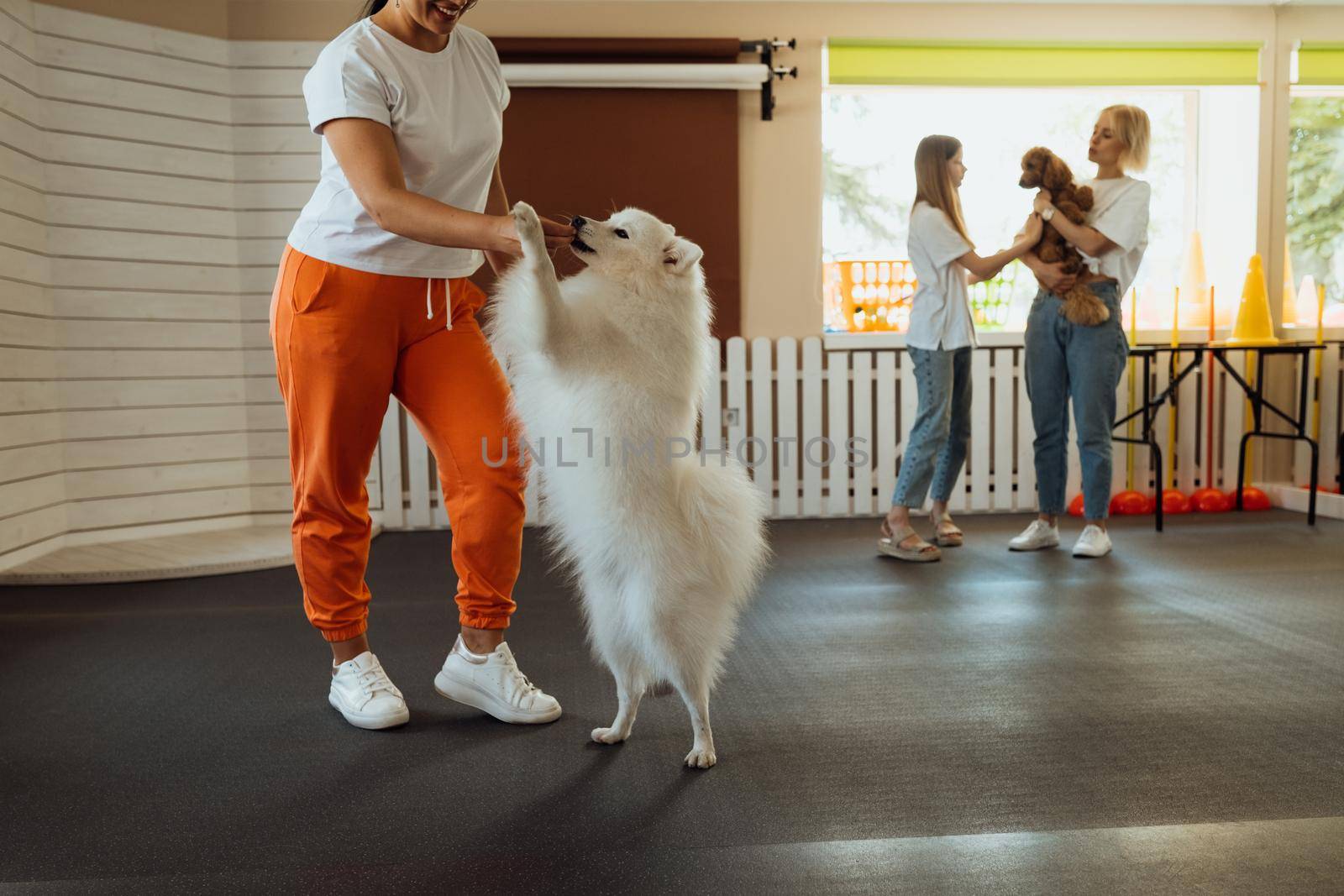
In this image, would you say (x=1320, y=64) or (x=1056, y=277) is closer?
(x=1056, y=277)

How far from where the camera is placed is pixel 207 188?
15.4 ft

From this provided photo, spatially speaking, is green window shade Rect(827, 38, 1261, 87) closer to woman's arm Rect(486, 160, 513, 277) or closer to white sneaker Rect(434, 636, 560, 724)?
woman's arm Rect(486, 160, 513, 277)

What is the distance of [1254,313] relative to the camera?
4.97m

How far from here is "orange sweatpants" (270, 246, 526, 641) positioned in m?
1.98

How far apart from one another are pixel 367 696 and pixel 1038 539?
282 cm

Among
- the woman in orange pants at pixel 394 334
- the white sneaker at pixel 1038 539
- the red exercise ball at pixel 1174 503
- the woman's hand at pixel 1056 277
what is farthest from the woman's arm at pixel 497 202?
the red exercise ball at pixel 1174 503

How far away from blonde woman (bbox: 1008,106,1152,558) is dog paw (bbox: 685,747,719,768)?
7.97ft

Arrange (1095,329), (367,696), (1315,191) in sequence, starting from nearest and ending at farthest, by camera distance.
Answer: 1. (367,696)
2. (1095,329)
3. (1315,191)

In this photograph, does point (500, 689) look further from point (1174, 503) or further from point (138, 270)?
point (1174, 503)

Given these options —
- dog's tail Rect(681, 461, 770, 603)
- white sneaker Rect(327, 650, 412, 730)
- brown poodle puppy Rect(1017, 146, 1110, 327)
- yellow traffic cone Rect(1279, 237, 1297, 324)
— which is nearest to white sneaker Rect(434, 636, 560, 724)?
white sneaker Rect(327, 650, 412, 730)

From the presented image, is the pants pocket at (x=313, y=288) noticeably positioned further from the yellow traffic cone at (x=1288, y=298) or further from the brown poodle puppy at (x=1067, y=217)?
the yellow traffic cone at (x=1288, y=298)

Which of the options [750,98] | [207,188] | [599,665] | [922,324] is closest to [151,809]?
[599,665]

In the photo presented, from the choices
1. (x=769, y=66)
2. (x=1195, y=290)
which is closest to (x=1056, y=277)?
(x=769, y=66)

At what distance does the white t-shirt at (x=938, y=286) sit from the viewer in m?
3.83
